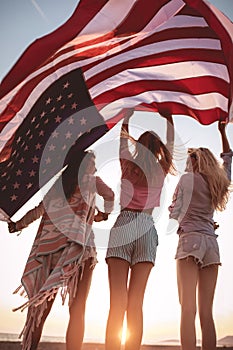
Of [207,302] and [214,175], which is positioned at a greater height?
[214,175]

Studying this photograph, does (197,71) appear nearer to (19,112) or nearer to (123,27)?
(123,27)

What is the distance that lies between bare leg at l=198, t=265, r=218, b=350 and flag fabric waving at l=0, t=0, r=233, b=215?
1.14 meters

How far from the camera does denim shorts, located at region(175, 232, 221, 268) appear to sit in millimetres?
3537

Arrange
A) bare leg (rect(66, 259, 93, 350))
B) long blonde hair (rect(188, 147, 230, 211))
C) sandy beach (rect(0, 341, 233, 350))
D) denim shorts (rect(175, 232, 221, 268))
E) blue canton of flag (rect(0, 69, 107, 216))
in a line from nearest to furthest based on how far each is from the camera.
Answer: bare leg (rect(66, 259, 93, 350)) → denim shorts (rect(175, 232, 221, 268)) → long blonde hair (rect(188, 147, 230, 211)) → blue canton of flag (rect(0, 69, 107, 216)) → sandy beach (rect(0, 341, 233, 350))

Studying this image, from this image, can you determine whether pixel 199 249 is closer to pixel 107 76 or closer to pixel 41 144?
pixel 41 144

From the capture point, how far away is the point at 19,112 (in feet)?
13.3

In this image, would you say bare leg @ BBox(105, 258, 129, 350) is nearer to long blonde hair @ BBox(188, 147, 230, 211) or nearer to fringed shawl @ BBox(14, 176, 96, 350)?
fringed shawl @ BBox(14, 176, 96, 350)

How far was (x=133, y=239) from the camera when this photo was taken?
10.9ft

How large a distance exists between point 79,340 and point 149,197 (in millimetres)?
1000

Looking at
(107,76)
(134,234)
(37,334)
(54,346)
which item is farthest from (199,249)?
(54,346)

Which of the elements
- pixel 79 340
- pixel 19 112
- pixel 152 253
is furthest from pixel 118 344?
pixel 19 112

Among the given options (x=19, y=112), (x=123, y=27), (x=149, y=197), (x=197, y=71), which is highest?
(x=123, y=27)

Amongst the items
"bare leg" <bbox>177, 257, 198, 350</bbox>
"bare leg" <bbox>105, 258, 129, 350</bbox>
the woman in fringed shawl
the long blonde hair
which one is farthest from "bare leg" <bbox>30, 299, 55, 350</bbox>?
the long blonde hair

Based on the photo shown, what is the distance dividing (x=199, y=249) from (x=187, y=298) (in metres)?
0.33
